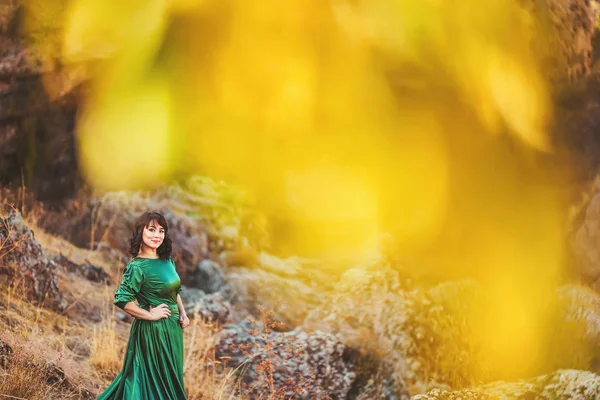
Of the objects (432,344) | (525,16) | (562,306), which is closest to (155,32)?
(525,16)

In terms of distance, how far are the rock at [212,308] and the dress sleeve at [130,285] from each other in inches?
88.6

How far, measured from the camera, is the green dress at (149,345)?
11.3ft

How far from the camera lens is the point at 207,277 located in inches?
247

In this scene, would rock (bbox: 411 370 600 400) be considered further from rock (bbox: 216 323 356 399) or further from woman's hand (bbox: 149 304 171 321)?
woman's hand (bbox: 149 304 171 321)

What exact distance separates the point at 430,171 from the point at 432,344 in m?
1.64

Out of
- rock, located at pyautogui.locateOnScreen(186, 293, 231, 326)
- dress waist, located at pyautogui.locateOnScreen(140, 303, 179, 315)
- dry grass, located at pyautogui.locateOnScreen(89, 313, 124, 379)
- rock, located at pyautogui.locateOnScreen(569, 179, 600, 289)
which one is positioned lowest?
dry grass, located at pyautogui.locateOnScreen(89, 313, 124, 379)

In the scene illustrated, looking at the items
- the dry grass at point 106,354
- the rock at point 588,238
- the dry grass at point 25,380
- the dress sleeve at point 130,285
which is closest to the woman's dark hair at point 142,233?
the dress sleeve at point 130,285

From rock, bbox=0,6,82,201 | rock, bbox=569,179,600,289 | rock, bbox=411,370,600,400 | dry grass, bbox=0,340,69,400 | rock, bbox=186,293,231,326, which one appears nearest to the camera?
dry grass, bbox=0,340,69,400

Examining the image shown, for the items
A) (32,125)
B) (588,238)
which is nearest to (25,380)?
(32,125)

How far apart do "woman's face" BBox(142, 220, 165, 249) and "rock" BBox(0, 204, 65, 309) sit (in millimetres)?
1748

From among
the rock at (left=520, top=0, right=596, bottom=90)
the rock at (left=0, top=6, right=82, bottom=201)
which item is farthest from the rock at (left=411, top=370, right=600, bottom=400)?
the rock at (left=0, top=6, right=82, bottom=201)

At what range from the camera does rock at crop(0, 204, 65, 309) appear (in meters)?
4.99

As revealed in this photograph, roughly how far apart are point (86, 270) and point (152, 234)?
2721 mm

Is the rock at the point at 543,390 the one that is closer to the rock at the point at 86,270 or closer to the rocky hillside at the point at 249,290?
the rocky hillside at the point at 249,290
